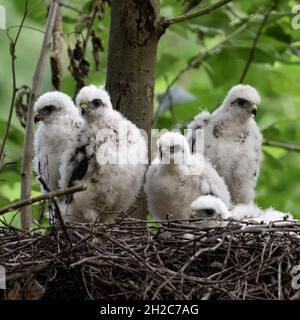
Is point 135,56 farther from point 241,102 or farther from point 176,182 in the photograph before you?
point 241,102

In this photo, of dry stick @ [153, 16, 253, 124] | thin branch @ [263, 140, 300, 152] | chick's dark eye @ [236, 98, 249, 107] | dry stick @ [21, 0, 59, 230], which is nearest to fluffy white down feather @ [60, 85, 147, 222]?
dry stick @ [21, 0, 59, 230]

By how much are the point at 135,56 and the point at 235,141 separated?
4.31ft

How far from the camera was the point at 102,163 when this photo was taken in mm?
6398

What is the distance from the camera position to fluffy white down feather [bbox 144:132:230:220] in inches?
264

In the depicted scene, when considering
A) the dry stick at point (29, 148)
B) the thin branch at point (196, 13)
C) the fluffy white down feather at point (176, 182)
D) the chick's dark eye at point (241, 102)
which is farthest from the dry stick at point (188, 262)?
the chick's dark eye at point (241, 102)

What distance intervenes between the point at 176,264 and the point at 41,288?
2.65 ft

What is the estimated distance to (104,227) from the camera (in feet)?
18.7

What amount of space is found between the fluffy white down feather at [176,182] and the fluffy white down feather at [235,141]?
63cm

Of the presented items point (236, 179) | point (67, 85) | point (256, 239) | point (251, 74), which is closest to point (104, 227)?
point (256, 239)

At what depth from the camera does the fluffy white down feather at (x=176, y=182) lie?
6.71 metres

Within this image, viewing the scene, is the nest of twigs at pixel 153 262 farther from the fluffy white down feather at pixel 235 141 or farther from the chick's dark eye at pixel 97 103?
the fluffy white down feather at pixel 235 141

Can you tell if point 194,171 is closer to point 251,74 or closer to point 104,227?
point 104,227

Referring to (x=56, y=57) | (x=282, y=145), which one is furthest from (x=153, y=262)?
(x=282, y=145)

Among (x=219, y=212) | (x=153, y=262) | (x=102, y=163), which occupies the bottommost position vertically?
(x=153, y=262)
